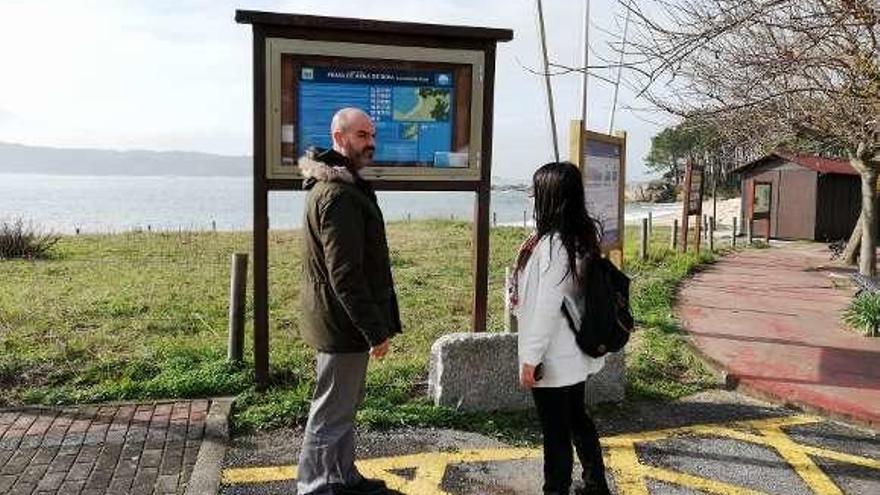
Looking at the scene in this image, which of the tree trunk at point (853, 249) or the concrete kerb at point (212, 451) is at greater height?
the tree trunk at point (853, 249)

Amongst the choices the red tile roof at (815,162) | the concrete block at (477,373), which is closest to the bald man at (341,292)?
the concrete block at (477,373)

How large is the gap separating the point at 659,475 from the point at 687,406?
1390mm

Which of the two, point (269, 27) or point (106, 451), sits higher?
point (269, 27)

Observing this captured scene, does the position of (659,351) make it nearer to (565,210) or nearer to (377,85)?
(377,85)

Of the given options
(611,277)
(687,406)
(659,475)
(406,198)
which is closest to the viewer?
(611,277)

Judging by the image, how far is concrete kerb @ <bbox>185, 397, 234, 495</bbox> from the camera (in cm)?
386

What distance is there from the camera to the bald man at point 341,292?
10.9 feet

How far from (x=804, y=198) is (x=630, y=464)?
1984 centimetres

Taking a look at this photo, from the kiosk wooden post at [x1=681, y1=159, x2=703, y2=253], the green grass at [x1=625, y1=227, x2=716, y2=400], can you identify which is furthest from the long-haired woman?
the kiosk wooden post at [x1=681, y1=159, x2=703, y2=253]

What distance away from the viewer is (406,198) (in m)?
93.7

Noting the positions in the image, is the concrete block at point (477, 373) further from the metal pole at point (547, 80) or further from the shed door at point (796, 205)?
the shed door at point (796, 205)

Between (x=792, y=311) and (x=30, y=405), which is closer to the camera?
(x=30, y=405)

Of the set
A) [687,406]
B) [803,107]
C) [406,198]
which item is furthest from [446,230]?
[406,198]

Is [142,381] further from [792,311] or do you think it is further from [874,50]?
[792,311]
